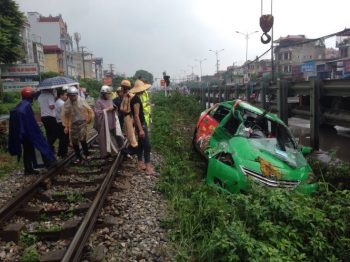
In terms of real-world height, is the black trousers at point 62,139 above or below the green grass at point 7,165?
above

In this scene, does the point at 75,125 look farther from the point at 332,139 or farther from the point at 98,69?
the point at 98,69

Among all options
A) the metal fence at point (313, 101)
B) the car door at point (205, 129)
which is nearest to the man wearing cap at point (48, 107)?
the car door at point (205, 129)

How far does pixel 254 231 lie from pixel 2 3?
2668cm

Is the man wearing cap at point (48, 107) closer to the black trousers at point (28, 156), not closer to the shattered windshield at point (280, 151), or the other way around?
the black trousers at point (28, 156)

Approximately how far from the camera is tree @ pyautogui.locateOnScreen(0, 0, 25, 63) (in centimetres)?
2158

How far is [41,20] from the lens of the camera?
78688 millimetres

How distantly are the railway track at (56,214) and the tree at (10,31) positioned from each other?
55.4 ft

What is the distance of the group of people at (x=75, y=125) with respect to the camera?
23.8ft

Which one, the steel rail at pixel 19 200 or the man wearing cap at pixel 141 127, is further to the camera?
the man wearing cap at pixel 141 127

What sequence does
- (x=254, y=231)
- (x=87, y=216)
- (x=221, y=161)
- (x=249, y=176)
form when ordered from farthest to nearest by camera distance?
(x=221, y=161) < (x=249, y=176) < (x=87, y=216) < (x=254, y=231)

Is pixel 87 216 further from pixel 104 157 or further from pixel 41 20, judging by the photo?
pixel 41 20

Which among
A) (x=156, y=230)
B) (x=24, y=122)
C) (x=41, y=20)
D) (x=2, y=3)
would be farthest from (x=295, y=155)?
(x=41, y=20)

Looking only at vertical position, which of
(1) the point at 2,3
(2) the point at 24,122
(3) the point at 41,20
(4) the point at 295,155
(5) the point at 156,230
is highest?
(3) the point at 41,20

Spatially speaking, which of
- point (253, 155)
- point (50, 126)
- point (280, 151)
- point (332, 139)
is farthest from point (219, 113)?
point (332, 139)
